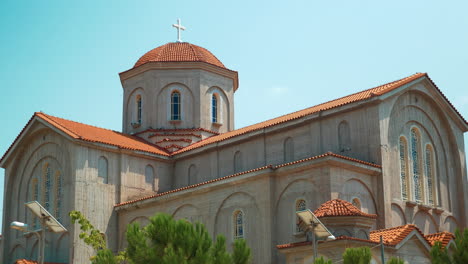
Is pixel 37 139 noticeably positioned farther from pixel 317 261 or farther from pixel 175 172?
pixel 317 261

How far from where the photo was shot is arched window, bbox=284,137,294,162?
126ft

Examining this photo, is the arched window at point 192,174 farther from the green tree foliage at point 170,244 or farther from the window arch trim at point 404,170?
the green tree foliage at point 170,244

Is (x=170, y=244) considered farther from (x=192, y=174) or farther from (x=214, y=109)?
(x=214, y=109)

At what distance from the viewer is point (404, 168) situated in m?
36.4

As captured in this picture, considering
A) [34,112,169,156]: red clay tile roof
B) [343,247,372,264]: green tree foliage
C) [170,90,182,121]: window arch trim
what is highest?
[170,90,182,121]: window arch trim

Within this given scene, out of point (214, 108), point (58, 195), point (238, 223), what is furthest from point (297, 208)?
point (214, 108)

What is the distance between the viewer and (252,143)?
4047 centimetres

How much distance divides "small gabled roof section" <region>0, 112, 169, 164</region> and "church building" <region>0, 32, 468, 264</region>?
0.45ft

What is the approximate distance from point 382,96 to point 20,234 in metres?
22.6

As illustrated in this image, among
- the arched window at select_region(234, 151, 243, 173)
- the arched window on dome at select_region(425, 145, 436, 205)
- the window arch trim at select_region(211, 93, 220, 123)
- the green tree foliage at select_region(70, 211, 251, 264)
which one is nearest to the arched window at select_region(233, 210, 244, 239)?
the arched window at select_region(234, 151, 243, 173)

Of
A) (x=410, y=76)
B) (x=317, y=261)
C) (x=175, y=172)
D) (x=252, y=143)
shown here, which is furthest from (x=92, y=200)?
(x=317, y=261)

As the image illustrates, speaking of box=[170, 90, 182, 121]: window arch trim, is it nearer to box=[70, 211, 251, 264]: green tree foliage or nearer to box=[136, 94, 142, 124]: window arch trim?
box=[136, 94, 142, 124]: window arch trim

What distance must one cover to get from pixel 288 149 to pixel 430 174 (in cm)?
715

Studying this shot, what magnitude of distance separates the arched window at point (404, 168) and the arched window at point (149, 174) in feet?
48.3
